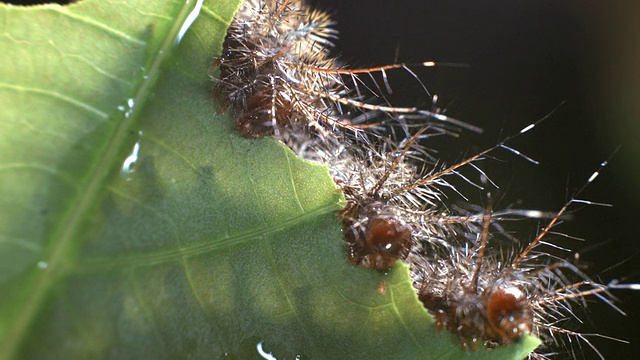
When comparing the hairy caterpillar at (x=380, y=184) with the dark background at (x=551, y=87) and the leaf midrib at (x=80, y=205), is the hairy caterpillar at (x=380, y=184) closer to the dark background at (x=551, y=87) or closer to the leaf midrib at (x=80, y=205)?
the leaf midrib at (x=80, y=205)

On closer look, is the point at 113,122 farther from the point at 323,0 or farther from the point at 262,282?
the point at 323,0

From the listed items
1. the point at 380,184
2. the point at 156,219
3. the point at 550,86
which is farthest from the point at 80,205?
the point at 550,86

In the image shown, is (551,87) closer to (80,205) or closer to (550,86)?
(550,86)

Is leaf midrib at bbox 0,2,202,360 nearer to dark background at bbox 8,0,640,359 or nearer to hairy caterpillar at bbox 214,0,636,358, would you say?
hairy caterpillar at bbox 214,0,636,358

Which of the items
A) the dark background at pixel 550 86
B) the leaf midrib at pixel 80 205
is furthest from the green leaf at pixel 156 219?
the dark background at pixel 550 86

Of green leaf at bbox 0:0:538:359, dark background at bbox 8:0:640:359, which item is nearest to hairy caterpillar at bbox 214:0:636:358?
green leaf at bbox 0:0:538:359
